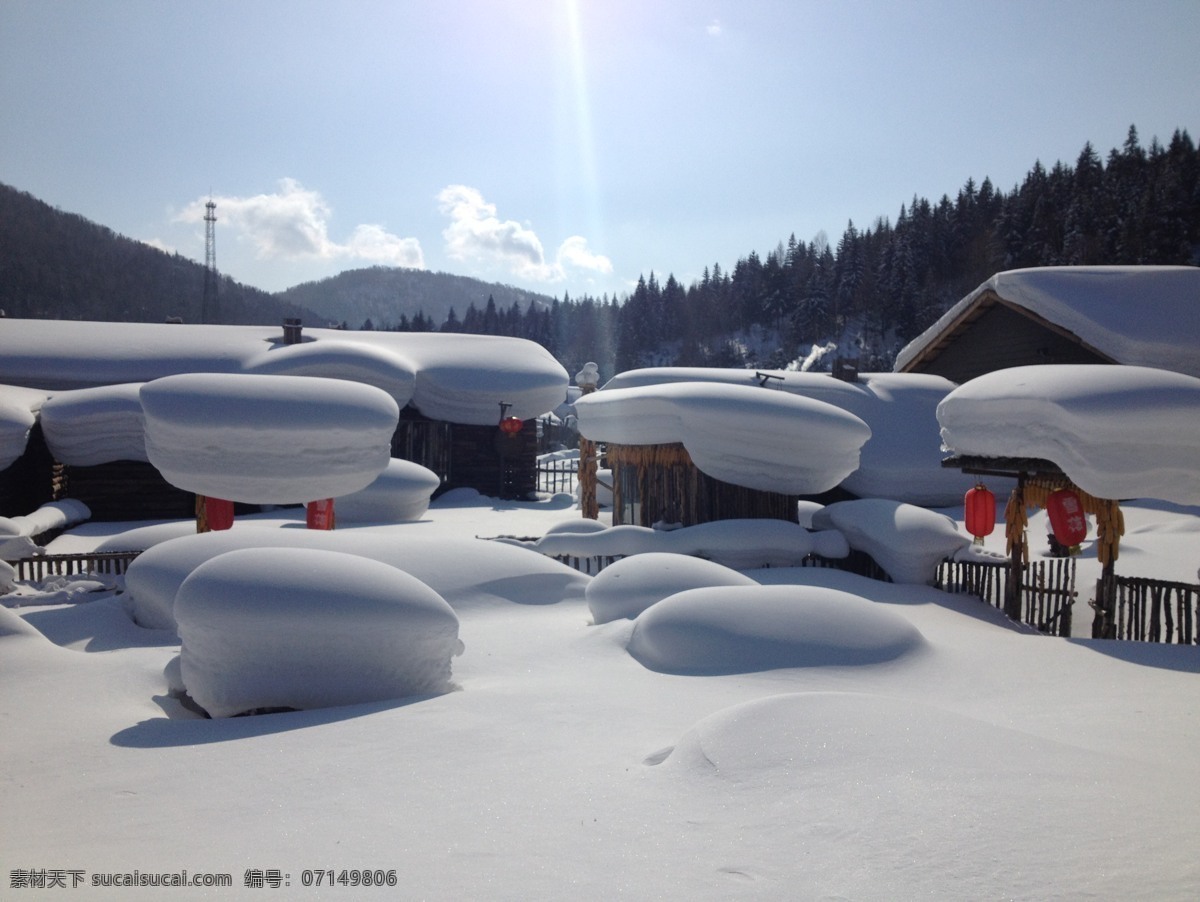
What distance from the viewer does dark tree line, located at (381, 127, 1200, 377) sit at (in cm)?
3553

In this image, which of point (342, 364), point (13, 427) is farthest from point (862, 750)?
point (342, 364)

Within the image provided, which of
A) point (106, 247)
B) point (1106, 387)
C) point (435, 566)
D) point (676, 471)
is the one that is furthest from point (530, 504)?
point (106, 247)

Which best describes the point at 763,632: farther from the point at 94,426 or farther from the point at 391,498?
the point at 94,426

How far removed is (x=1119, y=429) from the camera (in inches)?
293

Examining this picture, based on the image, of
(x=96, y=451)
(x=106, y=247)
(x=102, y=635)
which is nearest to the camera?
(x=102, y=635)

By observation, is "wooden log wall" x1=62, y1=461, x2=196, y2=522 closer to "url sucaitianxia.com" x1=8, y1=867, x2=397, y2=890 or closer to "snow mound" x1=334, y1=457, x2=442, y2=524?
"snow mound" x1=334, y1=457, x2=442, y2=524

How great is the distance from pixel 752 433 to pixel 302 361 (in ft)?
38.1

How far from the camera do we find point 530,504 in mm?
20203

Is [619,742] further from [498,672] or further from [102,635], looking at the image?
[102,635]

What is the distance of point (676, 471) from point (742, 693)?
752 cm

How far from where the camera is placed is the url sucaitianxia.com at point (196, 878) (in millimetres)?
2387

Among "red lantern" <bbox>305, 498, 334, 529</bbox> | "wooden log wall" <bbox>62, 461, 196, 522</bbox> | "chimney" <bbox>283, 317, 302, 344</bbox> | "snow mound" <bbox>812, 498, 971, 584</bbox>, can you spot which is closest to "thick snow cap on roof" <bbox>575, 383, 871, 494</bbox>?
"snow mound" <bbox>812, 498, 971, 584</bbox>

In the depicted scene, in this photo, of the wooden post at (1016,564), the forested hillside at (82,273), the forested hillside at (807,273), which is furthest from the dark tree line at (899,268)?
the wooden post at (1016,564)

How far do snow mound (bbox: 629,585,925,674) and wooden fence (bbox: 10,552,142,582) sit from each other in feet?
25.1
